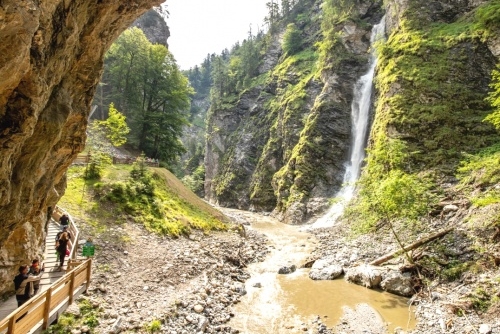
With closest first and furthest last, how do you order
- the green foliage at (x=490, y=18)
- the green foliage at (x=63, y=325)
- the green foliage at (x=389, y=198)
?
the green foliage at (x=63, y=325), the green foliage at (x=389, y=198), the green foliage at (x=490, y=18)

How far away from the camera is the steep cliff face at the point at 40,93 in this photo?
20.5 feet

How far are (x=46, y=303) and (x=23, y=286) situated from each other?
134 cm

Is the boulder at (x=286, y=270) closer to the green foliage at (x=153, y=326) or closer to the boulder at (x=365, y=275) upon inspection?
the boulder at (x=365, y=275)

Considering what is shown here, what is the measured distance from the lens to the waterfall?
3866cm

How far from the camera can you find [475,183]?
1884 centimetres

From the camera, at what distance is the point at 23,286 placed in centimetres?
965

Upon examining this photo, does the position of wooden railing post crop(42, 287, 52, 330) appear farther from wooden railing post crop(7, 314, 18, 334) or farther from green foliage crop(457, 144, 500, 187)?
green foliage crop(457, 144, 500, 187)

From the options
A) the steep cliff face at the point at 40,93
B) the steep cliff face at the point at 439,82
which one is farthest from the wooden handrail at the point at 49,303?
the steep cliff face at the point at 439,82

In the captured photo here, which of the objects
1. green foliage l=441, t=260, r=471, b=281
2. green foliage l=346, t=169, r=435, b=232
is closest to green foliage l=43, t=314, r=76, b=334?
green foliage l=346, t=169, r=435, b=232

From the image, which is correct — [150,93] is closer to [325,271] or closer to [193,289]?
[193,289]

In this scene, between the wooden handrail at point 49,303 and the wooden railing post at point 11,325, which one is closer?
the wooden railing post at point 11,325

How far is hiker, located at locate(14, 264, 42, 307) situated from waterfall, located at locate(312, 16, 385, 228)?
3025 centimetres

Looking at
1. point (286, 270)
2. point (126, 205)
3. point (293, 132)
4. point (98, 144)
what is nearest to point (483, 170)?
point (286, 270)

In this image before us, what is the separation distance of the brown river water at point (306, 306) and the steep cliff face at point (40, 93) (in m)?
8.62
